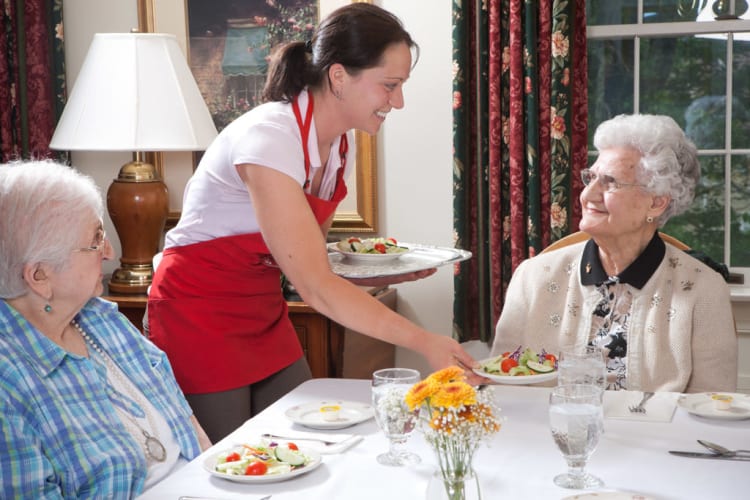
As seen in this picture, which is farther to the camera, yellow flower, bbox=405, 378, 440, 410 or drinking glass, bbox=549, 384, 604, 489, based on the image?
drinking glass, bbox=549, 384, 604, 489

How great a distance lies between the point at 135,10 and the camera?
3588mm

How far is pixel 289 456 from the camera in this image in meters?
1.47

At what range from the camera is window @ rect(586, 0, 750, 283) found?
10.9 feet

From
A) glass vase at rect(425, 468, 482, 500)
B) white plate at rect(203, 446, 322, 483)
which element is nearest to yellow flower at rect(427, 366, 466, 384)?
glass vase at rect(425, 468, 482, 500)

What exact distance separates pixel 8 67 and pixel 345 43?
2.00 metres

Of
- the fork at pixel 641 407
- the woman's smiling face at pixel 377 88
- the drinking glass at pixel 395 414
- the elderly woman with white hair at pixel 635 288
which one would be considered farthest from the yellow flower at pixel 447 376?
the elderly woman with white hair at pixel 635 288

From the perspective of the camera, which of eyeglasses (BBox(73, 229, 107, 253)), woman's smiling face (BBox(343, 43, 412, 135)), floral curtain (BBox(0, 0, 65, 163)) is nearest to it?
eyeglasses (BBox(73, 229, 107, 253))

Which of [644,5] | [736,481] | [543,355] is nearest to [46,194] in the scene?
[543,355]

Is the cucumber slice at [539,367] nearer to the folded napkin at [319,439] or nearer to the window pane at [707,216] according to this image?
the folded napkin at [319,439]

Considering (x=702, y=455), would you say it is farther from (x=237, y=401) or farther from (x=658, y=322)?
(x=237, y=401)

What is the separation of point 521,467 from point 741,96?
2.29m

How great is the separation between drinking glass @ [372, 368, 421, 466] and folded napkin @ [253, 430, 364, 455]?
7 centimetres

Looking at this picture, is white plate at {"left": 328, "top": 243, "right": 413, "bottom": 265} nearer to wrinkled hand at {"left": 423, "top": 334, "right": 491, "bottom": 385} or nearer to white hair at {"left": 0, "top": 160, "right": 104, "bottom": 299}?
wrinkled hand at {"left": 423, "top": 334, "right": 491, "bottom": 385}

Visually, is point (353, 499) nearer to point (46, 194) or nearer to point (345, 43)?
point (46, 194)
